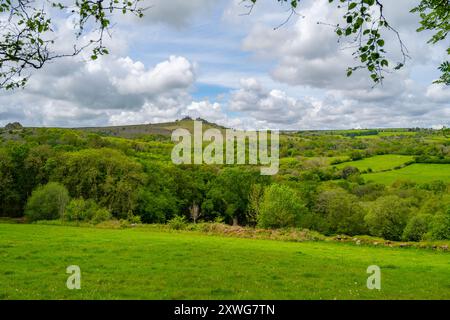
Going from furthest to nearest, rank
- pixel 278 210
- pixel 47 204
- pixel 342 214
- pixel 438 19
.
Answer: pixel 342 214 → pixel 278 210 → pixel 47 204 → pixel 438 19

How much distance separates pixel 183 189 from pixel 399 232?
4462 cm

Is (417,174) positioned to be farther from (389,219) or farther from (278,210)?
(278,210)

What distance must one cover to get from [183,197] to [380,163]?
239 feet

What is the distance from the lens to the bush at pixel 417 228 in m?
60.2

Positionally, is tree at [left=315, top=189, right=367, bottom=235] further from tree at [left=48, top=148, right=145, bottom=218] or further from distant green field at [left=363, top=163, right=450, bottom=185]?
tree at [left=48, top=148, right=145, bottom=218]

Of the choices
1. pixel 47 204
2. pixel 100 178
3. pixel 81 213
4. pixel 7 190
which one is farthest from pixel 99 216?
pixel 7 190

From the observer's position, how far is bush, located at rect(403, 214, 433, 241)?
6019 cm

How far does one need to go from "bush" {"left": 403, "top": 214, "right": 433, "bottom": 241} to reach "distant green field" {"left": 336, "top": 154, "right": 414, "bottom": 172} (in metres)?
61.3

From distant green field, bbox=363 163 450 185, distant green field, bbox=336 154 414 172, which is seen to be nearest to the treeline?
distant green field, bbox=363 163 450 185

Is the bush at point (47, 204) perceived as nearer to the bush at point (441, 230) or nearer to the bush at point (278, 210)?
the bush at point (278, 210)

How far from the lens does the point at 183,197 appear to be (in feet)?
288

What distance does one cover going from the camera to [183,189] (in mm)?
88438

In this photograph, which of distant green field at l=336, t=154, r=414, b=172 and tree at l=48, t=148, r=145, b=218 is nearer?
tree at l=48, t=148, r=145, b=218
